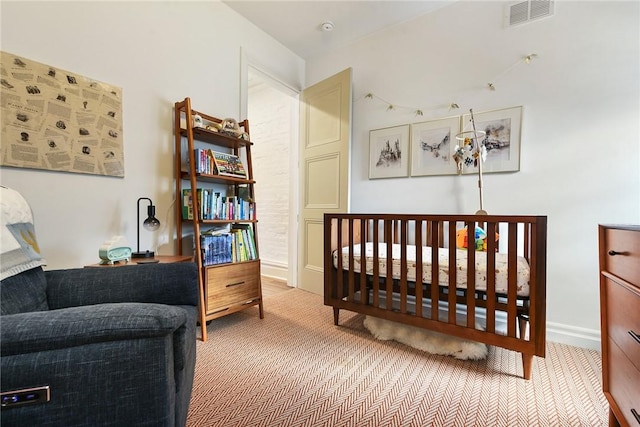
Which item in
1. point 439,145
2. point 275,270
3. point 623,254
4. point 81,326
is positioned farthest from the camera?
point 275,270

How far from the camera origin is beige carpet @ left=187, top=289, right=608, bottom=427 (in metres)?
1.15

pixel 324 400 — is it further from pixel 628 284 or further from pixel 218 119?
pixel 218 119

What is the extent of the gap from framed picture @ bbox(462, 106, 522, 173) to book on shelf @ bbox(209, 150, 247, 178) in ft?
6.05

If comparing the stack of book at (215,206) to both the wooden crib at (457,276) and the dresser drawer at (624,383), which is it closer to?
the wooden crib at (457,276)

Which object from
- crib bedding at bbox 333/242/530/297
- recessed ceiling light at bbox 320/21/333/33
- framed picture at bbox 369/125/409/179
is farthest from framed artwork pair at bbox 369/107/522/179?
recessed ceiling light at bbox 320/21/333/33

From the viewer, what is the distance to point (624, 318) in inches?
34.6

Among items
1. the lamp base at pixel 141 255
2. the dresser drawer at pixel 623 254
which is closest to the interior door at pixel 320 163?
the lamp base at pixel 141 255

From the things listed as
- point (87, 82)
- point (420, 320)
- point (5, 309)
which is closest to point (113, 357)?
point (5, 309)

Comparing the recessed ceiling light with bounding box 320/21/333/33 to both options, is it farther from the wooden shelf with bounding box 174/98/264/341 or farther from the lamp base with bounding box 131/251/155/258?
the lamp base with bounding box 131/251/155/258

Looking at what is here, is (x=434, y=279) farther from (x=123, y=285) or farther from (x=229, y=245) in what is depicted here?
(x=123, y=285)

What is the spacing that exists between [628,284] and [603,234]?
0.25 meters

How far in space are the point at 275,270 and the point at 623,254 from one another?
3225 millimetres

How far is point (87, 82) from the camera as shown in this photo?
1.62 m

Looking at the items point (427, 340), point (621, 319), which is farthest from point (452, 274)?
point (621, 319)
